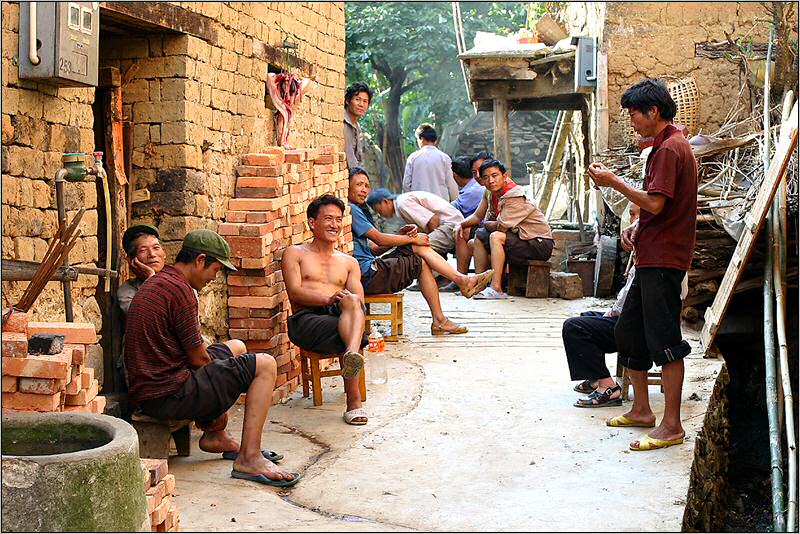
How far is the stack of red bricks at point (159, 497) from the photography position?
3.70 meters

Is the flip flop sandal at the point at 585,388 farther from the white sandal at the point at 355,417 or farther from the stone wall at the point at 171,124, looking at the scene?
the stone wall at the point at 171,124

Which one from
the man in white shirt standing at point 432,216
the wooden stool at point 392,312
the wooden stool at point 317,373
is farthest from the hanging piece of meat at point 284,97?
the man in white shirt standing at point 432,216

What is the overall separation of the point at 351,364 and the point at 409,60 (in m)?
20.9

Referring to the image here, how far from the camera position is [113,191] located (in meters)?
5.75

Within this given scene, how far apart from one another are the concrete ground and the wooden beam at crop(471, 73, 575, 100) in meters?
6.34

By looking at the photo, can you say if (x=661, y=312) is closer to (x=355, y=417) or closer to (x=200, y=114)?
(x=355, y=417)

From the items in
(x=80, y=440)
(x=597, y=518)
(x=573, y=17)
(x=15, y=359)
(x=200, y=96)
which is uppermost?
(x=573, y=17)

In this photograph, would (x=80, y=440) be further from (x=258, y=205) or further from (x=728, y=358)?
(x=728, y=358)

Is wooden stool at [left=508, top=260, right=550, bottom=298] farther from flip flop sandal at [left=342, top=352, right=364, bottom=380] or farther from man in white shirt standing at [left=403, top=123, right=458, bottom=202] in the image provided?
flip flop sandal at [left=342, top=352, right=364, bottom=380]

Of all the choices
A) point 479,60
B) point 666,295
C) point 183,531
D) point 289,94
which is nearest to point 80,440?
point 183,531

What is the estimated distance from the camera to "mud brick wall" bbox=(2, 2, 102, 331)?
4.33 m

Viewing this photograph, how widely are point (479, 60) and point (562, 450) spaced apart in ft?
26.9

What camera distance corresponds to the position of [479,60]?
41.9ft

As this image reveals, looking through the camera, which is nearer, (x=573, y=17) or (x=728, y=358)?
(x=728, y=358)
